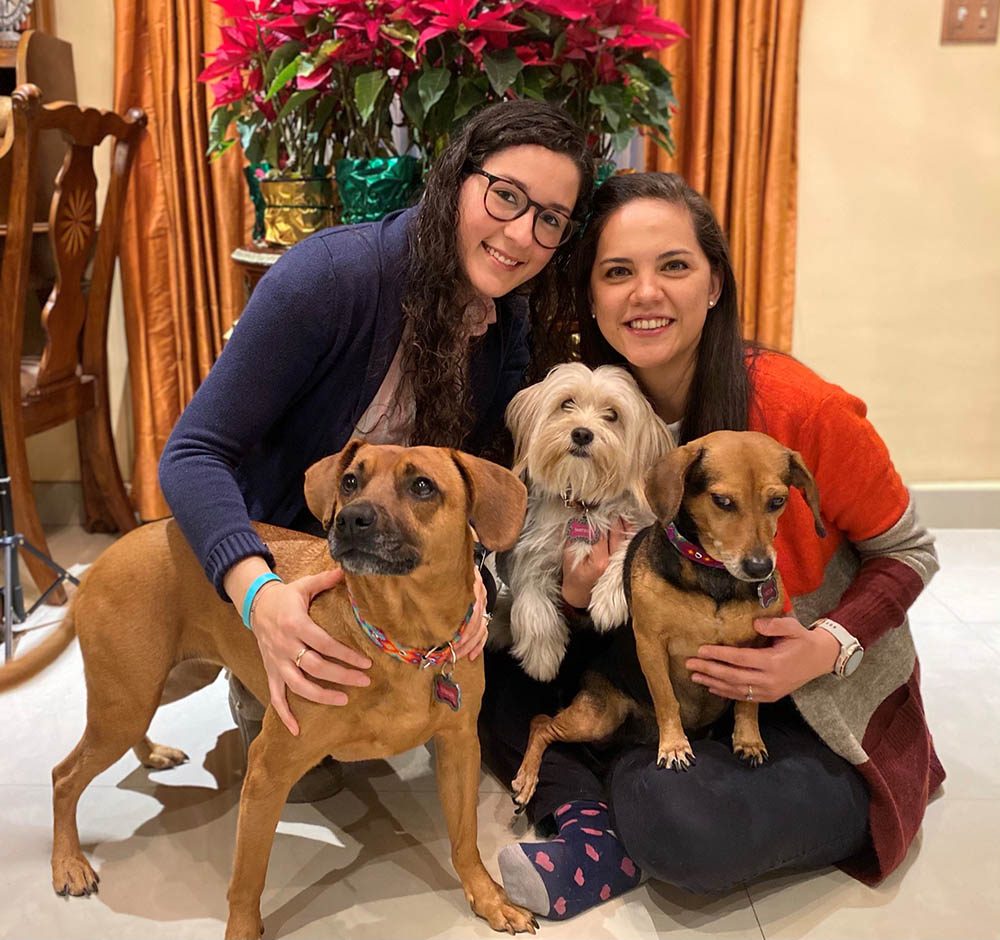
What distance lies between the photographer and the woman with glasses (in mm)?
1544

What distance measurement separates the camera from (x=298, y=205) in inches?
97.9

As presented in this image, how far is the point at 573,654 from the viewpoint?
6.56 feet

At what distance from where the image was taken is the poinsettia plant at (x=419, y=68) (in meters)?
2.12

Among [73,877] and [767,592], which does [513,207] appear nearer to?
[767,592]

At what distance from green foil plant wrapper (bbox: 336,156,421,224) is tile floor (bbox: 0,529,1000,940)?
1.24 meters

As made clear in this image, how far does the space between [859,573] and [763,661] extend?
0.31 meters

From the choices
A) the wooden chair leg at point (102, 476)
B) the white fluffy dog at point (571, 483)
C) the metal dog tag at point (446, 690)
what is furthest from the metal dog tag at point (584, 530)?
the wooden chair leg at point (102, 476)

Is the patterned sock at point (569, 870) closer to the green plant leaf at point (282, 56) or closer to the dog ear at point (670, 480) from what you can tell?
the dog ear at point (670, 480)

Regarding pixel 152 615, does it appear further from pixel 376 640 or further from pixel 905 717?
pixel 905 717

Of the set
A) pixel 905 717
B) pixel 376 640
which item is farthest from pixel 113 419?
pixel 905 717

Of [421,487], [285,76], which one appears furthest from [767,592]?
[285,76]

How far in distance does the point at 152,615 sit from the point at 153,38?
2317 millimetres

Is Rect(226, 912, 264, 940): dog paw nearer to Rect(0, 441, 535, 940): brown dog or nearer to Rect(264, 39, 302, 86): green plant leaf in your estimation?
Answer: Rect(0, 441, 535, 940): brown dog

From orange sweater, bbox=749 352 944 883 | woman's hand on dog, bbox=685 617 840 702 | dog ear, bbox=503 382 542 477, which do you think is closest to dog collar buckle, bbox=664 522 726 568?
woman's hand on dog, bbox=685 617 840 702
